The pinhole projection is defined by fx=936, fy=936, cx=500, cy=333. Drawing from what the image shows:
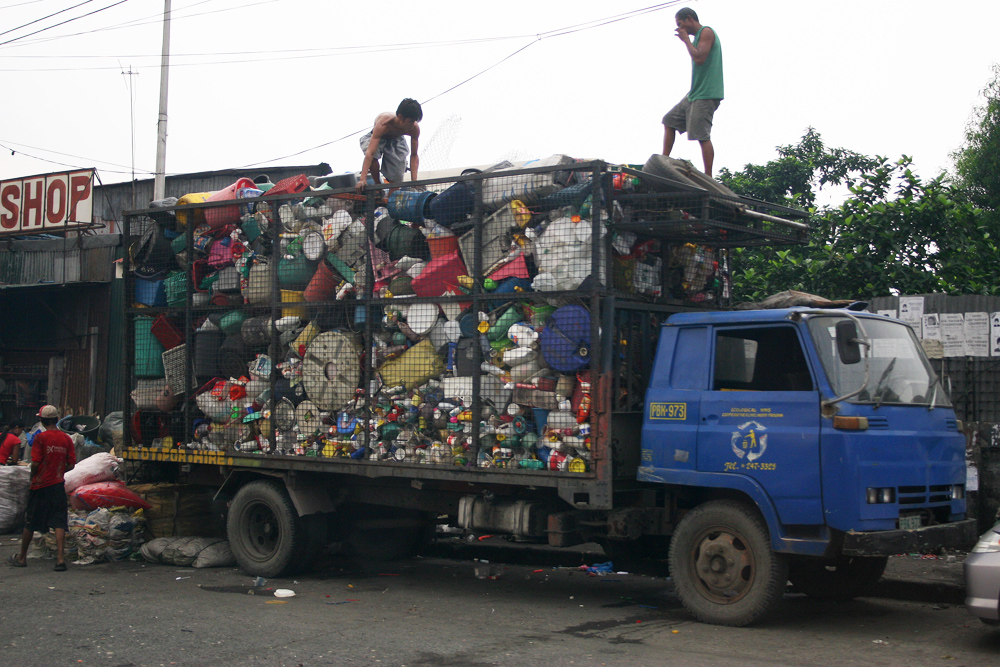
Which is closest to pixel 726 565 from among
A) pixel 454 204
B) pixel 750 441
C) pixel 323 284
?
pixel 750 441

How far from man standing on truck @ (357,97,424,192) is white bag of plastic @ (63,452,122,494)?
13.9ft

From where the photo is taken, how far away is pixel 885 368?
6250 mm

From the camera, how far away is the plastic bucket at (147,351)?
944 cm

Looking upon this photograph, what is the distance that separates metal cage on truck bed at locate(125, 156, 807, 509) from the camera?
6.83m

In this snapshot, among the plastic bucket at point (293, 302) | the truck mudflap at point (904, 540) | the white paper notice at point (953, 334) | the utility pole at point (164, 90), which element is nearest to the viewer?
the truck mudflap at point (904, 540)

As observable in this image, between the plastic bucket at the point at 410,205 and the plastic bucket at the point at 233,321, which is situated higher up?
the plastic bucket at the point at 410,205

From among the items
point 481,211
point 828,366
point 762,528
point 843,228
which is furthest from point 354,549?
point 843,228

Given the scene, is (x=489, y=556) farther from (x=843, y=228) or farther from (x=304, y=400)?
(x=843, y=228)

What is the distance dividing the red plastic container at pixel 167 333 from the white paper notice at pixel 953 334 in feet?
24.8

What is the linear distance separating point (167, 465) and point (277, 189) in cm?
311

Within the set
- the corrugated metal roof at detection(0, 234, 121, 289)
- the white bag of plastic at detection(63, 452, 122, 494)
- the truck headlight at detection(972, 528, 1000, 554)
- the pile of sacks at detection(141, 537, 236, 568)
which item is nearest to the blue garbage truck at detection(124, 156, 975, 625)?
the truck headlight at detection(972, 528, 1000, 554)

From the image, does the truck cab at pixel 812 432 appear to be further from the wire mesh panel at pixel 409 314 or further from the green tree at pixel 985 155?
the green tree at pixel 985 155

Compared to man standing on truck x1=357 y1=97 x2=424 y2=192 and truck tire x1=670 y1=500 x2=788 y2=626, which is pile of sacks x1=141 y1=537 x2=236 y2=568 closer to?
man standing on truck x1=357 y1=97 x2=424 y2=192

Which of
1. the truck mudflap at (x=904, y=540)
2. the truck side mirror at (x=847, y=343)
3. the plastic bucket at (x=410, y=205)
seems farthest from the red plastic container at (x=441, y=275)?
the truck mudflap at (x=904, y=540)
